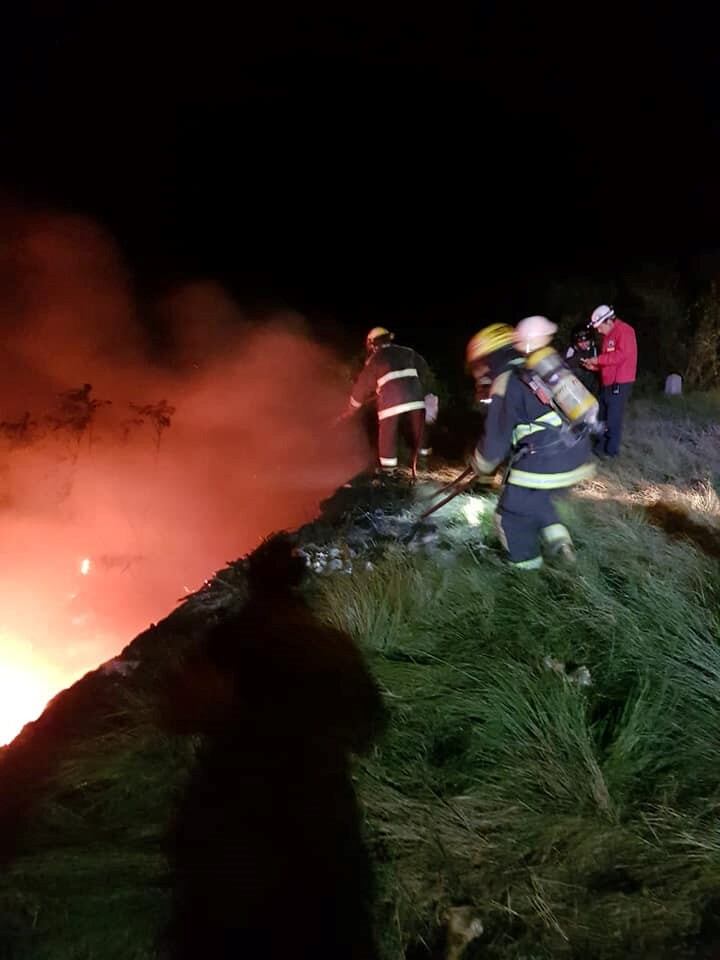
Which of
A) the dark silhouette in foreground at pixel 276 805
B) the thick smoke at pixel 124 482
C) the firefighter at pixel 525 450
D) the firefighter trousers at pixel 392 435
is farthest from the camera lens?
the thick smoke at pixel 124 482

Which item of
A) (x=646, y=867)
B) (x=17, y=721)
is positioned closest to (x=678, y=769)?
(x=646, y=867)

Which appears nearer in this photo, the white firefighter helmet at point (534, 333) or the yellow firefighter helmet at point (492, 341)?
the white firefighter helmet at point (534, 333)

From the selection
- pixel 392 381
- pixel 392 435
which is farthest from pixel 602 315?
pixel 392 435

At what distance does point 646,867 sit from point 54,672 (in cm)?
711

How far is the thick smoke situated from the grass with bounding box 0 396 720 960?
342 centimetres

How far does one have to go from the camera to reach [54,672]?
7992mm

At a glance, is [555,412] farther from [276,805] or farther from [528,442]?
[276,805]

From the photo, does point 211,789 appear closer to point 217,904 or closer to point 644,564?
point 217,904

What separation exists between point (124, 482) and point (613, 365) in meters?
5.77

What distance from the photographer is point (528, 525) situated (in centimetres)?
434

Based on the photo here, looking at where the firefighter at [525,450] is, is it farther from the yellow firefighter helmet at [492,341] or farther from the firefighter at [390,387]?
the firefighter at [390,387]

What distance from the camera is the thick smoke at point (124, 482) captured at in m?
8.17

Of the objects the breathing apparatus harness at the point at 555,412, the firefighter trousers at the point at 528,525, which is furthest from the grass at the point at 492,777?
the breathing apparatus harness at the point at 555,412

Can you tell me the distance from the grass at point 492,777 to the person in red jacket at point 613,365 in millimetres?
3124
